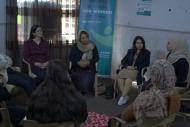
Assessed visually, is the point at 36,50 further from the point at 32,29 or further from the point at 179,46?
the point at 179,46

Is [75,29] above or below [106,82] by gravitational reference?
above

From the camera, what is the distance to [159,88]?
3.28 meters

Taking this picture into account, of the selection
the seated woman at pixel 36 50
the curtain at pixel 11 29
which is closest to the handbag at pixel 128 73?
the seated woman at pixel 36 50

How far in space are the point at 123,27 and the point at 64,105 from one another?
15.7 feet

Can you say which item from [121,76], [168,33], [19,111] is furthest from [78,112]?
[168,33]

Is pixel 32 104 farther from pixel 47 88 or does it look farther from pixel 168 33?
pixel 168 33

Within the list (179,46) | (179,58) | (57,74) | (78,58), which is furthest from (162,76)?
(78,58)

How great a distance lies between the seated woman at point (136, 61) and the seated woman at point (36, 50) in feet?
4.23

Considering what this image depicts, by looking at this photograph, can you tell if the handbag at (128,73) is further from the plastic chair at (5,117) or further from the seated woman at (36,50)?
the plastic chair at (5,117)

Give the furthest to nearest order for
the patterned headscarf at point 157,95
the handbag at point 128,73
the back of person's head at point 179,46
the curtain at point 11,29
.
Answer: the curtain at point 11,29, the handbag at point 128,73, the back of person's head at point 179,46, the patterned headscarf at point 157,95

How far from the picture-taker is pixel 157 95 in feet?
10.5

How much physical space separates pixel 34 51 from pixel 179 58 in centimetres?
226

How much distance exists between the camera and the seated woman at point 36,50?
6.23 metres

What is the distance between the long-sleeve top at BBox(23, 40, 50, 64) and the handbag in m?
1.26
